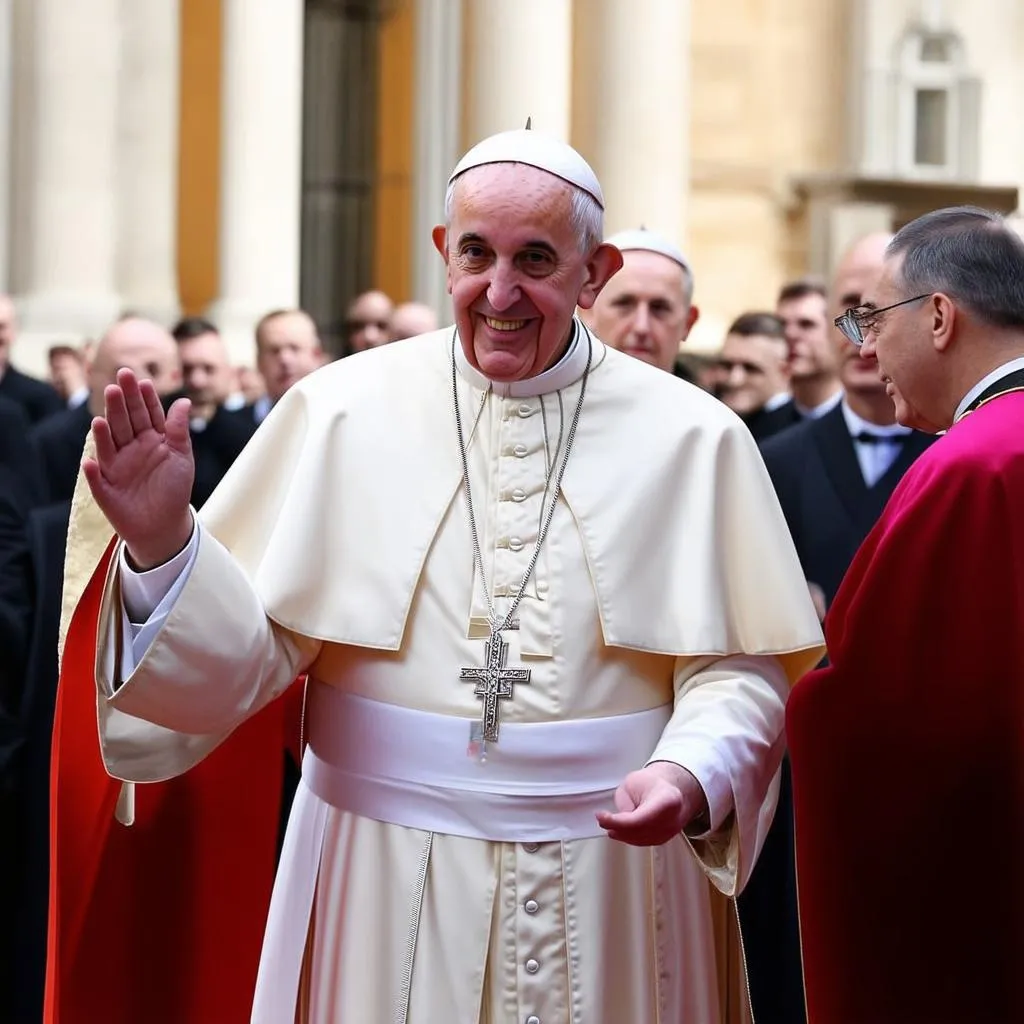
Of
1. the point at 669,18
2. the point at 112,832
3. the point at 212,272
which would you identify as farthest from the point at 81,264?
the point at 112,832

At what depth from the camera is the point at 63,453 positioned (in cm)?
744

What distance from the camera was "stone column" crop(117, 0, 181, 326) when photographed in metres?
13.6

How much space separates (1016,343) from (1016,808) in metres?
0.75

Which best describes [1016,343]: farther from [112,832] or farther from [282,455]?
Answer: [112,832]

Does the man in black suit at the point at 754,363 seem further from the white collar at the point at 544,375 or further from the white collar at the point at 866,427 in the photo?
the white collar at the point at 544,375

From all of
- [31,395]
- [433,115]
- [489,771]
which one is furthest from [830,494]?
[433,115]

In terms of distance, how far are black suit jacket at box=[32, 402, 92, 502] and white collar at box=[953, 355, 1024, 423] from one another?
4196 mm

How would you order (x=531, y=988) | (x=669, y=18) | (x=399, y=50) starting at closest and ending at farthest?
(x=531, y=988), (x=669, y=18), (x=399, y=50)

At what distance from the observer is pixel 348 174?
54.9 feet

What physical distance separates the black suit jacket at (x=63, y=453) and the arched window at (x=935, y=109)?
9240mm

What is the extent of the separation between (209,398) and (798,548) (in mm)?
3438

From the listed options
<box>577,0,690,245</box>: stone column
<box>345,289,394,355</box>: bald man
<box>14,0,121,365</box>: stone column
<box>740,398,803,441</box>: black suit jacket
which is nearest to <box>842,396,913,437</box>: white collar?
<box>740,398,803,441</box>: black suit jacket

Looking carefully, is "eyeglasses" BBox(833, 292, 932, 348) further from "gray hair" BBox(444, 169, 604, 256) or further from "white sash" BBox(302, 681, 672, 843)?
"white sash" BBox(302, 681, 672, 843)

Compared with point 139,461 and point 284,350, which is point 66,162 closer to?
point 284,350
